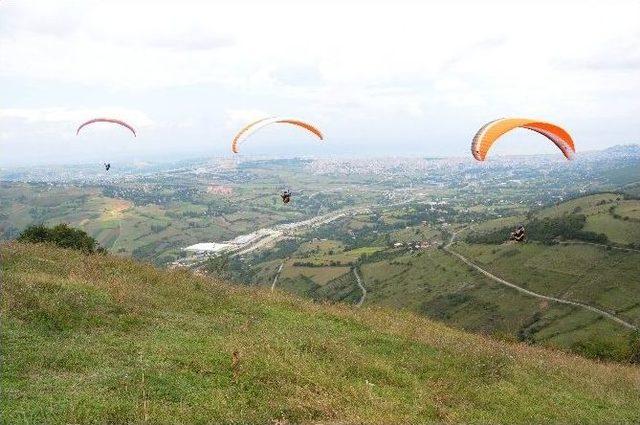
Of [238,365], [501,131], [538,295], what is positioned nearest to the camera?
[238,365]

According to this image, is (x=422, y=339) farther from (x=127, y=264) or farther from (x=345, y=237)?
(x=345, y=237)

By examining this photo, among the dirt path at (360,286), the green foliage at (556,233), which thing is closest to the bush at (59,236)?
the dirt path at (360,286)

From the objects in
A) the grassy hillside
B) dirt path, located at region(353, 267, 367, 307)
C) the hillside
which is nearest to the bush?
the grassy hillside

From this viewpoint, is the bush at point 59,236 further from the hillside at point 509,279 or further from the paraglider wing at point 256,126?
the hillside at point 509,279

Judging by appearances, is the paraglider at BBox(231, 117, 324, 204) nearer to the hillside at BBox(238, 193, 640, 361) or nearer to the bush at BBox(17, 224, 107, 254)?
the bush at BBox(17, 224, 107, 254)

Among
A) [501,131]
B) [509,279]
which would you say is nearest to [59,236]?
[501,131]

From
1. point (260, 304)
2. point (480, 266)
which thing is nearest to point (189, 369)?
point (260, 304)

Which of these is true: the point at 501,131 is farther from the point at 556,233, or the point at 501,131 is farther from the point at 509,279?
the point at 556,233
